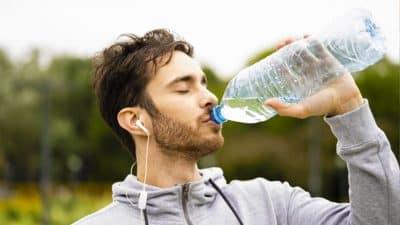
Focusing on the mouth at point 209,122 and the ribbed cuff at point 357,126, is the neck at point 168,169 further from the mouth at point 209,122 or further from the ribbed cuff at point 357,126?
the ribbed cuff at point 357,126

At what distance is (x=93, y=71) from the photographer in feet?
10.3

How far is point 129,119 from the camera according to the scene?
2.91m

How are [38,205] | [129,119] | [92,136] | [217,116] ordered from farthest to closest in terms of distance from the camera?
1. [92,136]
2. [38,205]
3. [129,119]
4. [217,116]

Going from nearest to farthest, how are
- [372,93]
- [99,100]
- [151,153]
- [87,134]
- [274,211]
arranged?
[274,211] < [151,153] < [99,100] < [87,134] < [372,93]

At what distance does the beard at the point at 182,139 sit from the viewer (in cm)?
265

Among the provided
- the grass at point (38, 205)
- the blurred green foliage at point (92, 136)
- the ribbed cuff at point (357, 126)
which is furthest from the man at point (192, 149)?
the blurred green foliage at point (92, 136)

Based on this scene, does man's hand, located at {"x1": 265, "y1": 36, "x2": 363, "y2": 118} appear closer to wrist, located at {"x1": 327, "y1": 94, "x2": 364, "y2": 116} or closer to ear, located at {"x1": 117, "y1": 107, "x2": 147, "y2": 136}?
wrist, located at {"x1": 327, "y1": 94, "x2": 364, "y2": 116}

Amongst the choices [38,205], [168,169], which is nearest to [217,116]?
[168,169]

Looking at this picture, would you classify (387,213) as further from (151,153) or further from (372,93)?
(372,93)

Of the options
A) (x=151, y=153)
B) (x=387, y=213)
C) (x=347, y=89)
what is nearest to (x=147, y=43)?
(x=151, y=153)

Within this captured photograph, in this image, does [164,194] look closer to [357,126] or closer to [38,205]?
[357,126]

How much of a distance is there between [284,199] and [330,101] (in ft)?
1.54

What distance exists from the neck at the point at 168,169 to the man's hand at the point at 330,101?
1.59 ft

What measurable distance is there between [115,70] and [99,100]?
0.54 feet
